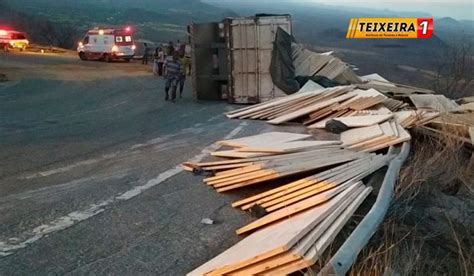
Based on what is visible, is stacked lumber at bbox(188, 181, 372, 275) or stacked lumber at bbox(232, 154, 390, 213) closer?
stacked lumber at bbox(188, 181, 372, 275)

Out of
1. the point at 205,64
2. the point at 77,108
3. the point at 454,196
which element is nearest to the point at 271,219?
the point at 454,196

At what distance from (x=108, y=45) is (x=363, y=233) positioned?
100 ft

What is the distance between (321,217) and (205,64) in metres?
11.2

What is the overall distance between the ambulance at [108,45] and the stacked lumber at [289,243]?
29.2 m

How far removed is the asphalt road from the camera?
4.55 metres

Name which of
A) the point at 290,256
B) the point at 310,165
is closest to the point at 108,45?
the point at 310,165

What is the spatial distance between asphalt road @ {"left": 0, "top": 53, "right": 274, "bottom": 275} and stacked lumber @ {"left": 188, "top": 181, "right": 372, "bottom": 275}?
0.36m

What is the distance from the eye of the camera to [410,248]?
202 inches

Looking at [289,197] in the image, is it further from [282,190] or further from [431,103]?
[431,103]

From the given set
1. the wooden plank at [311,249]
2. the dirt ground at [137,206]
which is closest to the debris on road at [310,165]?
the wooden plank at [311,249]

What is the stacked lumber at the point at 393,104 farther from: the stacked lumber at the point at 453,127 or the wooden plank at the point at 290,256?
the wooden plank at the point at 290,256

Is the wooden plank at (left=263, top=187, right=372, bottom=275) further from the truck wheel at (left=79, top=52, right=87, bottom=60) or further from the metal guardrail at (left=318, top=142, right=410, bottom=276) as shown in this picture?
the truck wheel at (left=79, top=52, right=87, bottom=60)

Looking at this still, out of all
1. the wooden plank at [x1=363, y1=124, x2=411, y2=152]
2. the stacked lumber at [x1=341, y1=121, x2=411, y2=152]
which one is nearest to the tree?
the stacked lumber at [x1=341, y1=121, x2=411, y2=152]

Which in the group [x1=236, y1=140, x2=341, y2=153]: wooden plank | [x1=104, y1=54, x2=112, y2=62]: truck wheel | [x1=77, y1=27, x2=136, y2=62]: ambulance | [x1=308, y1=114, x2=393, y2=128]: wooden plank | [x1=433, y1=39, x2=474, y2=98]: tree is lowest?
[x1=433, y1=39, x2=474, y2=98]: tree
